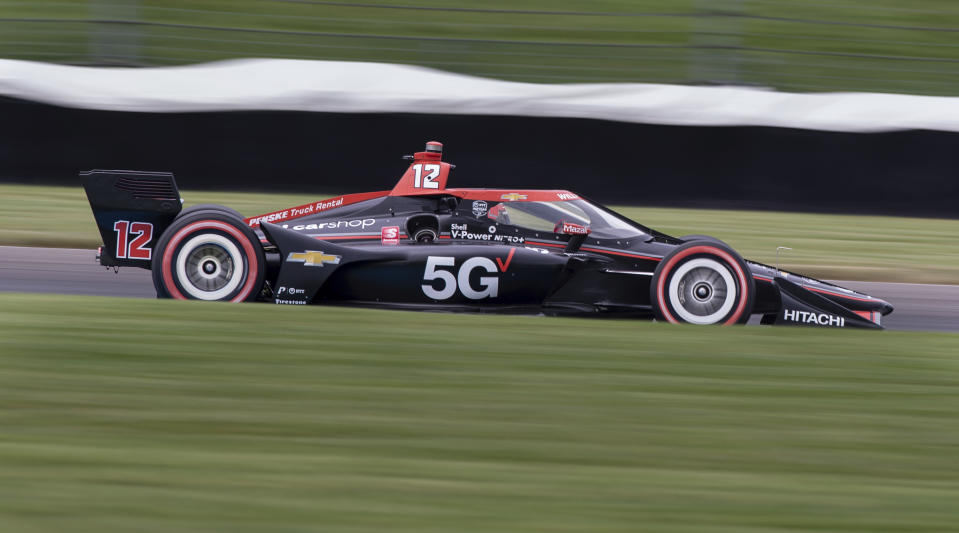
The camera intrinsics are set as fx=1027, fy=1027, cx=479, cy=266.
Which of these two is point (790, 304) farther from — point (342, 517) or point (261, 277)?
point (342, 517)

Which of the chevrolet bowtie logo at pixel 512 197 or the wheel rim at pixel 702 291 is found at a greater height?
the chevrolet bowtie logo at pixel 512 197

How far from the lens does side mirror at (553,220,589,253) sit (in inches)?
280

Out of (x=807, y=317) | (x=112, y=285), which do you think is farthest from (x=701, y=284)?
(x=112, y=285)

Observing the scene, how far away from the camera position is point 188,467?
12.1 ft

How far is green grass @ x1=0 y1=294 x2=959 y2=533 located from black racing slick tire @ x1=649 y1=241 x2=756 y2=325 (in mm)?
513

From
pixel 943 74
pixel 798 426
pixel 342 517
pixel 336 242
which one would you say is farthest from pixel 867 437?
pixel 943 74

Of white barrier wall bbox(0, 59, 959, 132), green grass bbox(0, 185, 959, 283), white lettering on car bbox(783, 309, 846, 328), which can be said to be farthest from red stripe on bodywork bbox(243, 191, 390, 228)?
white barrier wall bbox(0, 59, 959, 132)

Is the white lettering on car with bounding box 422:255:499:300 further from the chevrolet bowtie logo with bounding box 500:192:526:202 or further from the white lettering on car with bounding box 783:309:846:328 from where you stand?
the white lettering on car with bounding box 783:309:846:328

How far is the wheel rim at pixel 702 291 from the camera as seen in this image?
6762 mm

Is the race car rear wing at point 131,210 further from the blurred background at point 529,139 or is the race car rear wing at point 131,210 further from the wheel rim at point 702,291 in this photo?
the blurred background at point 529,139

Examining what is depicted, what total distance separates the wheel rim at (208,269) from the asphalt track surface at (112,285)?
5.01ft

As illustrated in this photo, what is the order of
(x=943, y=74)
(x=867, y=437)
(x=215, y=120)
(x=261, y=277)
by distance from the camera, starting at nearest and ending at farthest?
(x=867, y=437), (x=261, y=277), (x=215, y=120), (x=943, y=74)

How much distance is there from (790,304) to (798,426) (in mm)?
2639

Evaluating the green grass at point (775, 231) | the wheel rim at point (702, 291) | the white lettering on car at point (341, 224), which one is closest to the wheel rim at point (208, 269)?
the white lettering on car at point (341, 224)
